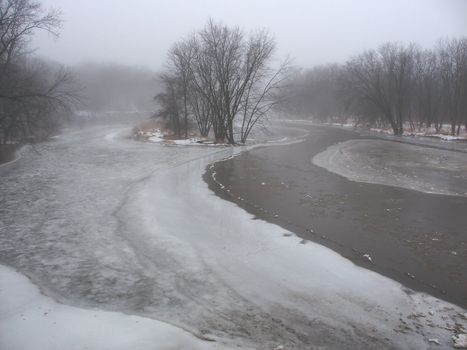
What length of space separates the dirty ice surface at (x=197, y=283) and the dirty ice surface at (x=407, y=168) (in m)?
8.35

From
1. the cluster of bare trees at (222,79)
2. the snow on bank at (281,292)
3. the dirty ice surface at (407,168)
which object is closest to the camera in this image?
the snow on bank at (281,292)

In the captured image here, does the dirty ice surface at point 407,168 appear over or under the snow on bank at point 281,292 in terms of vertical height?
over

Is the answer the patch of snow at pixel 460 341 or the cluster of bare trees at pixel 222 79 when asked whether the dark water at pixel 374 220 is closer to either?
the patch of snow at pixel 460 341

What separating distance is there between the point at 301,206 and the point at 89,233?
6.61 m

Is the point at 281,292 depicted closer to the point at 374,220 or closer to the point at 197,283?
the point at 197,283

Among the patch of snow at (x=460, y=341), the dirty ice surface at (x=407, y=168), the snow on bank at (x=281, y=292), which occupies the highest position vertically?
the dirty ice surface at (x=407, y=168)

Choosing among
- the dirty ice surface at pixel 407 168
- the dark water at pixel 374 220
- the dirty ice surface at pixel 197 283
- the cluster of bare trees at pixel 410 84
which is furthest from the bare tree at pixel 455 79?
the dirty ice surface at pixel 197 283

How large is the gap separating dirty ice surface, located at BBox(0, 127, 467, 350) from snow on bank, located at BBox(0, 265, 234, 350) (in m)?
0.03

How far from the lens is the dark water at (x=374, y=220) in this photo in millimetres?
7895

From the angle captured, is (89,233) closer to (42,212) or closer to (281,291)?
(42,212)

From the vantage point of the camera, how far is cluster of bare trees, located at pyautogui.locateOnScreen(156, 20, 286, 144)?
36.4 metres

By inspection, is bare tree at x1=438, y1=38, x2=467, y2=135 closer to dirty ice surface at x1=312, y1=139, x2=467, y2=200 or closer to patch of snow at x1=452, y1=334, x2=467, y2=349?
dirty ice surface at x1=312, y1=139, x2=467, y2=200

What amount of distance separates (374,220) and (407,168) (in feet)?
37.3

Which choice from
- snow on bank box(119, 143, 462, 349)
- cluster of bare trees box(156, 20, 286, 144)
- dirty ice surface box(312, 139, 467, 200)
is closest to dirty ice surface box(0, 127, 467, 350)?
snow on bank box(119, 143, 462, 349)
